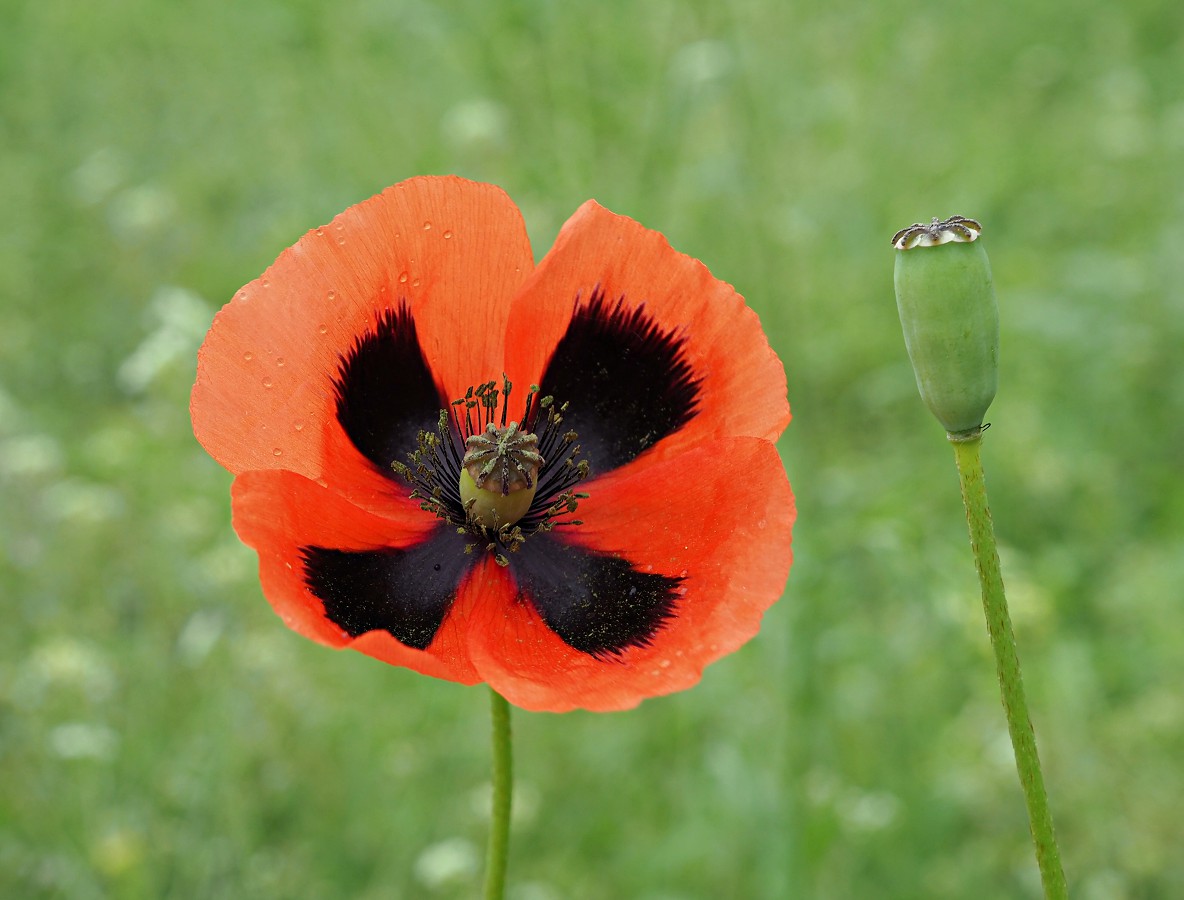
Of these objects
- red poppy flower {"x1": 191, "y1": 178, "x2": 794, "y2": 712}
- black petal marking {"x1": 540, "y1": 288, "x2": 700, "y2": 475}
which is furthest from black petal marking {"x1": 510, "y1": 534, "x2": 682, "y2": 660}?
black petal marking {"x1": 540, "y1": 288, "x2": 700, "y2": 475}

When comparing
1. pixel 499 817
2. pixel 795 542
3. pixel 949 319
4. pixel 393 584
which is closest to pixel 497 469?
pixel 393 584

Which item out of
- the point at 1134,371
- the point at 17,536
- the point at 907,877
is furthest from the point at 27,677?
the point at 1134,371

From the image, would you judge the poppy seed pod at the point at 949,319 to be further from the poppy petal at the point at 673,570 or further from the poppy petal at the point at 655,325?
the poppy petal at the point at 655,325

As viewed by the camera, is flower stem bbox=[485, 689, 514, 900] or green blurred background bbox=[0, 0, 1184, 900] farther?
green blurred background bbox=[0, 0, 1184, 900]

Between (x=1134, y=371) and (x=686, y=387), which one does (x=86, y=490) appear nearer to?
(x=686, y=387)

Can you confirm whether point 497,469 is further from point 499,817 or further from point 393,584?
point 499,817

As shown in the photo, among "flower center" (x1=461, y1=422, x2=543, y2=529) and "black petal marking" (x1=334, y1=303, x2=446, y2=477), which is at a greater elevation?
"black petal marking" (x1=334, y1=303, x2=446, y2=477)

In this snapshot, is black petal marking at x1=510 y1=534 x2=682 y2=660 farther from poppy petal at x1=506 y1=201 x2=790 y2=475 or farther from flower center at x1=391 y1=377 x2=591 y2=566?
poppy petal at x1=506 y1=201 x2=790 y2=475

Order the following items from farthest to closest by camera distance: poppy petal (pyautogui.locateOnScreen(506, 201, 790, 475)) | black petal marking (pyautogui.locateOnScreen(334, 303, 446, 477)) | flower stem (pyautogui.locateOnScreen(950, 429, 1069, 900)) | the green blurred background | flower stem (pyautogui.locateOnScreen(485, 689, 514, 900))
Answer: the green blurred background, black petal marking (pyautogui.locateOnScreen(334, 303, 446, 477)), poppy petal (pyautogui.locateOnScreen(506, 201, 790, 475)), flower stem (pyautogui.locateOnScreen(485, 689, 514, 900)), flower stem (pyautogui.locateOnScreen(950, 429, 1069, 900))
